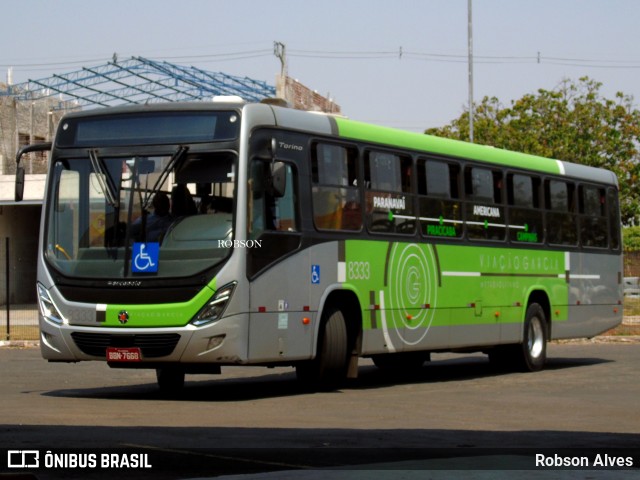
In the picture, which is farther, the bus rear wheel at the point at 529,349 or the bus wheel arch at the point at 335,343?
the bus rear wheel at the point at 529,349

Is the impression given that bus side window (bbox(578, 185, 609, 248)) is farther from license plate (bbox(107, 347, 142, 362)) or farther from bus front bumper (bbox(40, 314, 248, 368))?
license plate (bbox(107, 347, 142, 362))

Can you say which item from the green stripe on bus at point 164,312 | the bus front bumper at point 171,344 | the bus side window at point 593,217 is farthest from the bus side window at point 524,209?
the green stripe on bus at point 164,312

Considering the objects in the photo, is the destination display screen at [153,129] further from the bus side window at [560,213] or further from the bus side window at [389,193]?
the bus side window at [560,213]

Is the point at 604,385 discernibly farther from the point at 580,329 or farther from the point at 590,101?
the point at 590,101

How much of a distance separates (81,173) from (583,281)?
1073cm

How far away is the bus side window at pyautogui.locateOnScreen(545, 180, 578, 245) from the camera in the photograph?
21984mm

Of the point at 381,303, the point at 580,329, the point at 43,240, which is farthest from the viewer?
the point at 580,329

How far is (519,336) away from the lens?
21.0 metres

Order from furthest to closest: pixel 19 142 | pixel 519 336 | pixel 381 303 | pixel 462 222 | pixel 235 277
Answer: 1. pixel 19 142
2. pixel 519 336
3. pixel 462 222
4. pixel 381 303
5. pixel 235 277

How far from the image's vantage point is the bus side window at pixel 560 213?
21984mm

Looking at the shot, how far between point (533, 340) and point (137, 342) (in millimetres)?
8905

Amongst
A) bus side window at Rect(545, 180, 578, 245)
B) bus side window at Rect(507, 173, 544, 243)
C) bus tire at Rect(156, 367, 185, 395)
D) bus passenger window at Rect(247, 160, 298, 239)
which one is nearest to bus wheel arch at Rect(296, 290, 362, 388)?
bus passenger window at Rect(247, 160, 298, 239)

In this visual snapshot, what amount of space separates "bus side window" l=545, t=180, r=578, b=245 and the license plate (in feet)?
30.9

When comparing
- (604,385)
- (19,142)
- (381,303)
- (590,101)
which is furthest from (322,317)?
(590,101)
